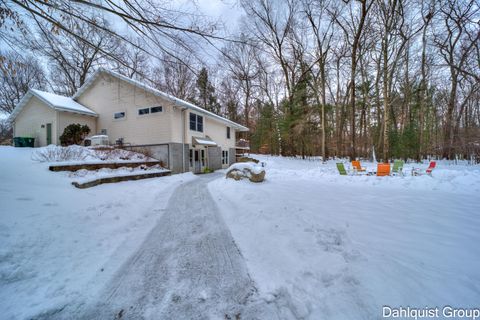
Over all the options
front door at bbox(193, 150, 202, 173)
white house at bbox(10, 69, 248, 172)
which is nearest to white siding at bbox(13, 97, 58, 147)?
white house at bbox(10, 69, 248, 172)

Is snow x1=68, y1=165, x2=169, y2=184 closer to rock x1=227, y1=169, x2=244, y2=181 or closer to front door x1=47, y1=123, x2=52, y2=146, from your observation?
rock x1=227, y1=169, x2=244, y2=181

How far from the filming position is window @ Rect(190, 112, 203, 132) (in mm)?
13919

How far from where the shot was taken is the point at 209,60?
14.6 ft

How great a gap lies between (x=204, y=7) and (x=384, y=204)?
19.9 feet

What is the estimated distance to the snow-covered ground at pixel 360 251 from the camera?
181 cm

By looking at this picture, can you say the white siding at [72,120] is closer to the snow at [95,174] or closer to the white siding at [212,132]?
the white siding at [212,132]

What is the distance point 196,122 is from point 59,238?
12081mm

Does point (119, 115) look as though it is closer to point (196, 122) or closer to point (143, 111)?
point (143, 111)

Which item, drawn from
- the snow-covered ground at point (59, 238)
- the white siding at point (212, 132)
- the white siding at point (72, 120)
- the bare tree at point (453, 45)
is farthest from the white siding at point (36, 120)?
the bare tree at point (453, 45)

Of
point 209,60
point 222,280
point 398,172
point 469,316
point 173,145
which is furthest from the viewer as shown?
point 173,145

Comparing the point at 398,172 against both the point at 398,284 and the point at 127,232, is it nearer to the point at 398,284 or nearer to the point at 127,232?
the point at 398,284

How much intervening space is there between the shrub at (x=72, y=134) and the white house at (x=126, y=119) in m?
1.04

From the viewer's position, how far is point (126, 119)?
13391 mm

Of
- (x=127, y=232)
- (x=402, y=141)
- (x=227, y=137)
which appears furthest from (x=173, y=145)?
(x=402, y=141)
